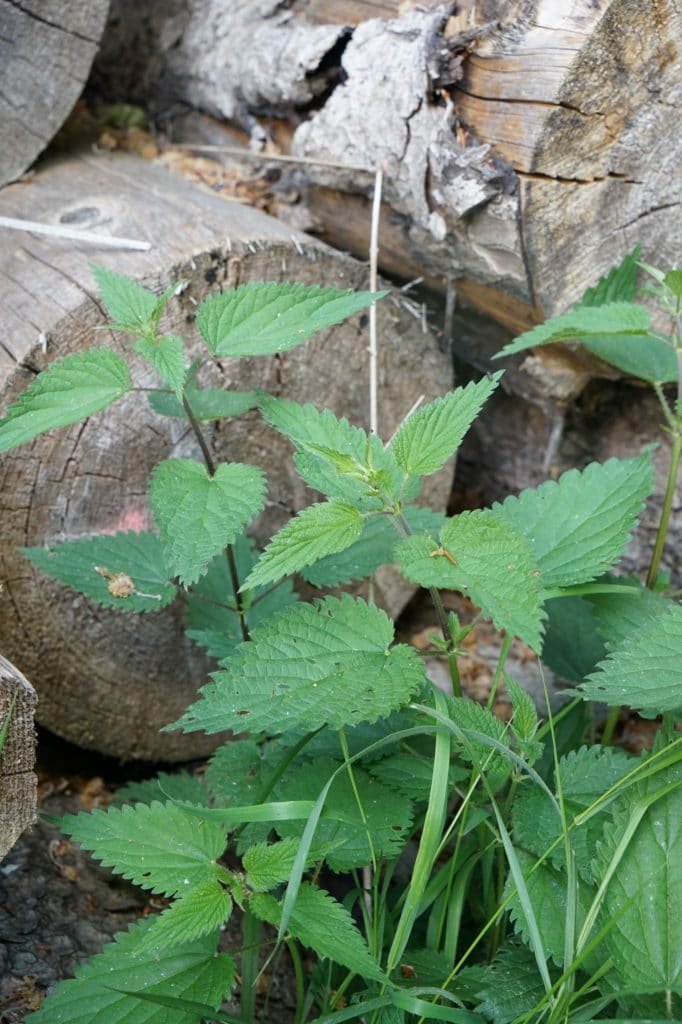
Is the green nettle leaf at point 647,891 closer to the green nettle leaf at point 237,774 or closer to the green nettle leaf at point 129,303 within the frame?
the green nettle leaf at point 237,774

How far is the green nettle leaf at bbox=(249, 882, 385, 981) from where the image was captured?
1163mm

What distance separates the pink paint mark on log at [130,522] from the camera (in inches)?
72.5

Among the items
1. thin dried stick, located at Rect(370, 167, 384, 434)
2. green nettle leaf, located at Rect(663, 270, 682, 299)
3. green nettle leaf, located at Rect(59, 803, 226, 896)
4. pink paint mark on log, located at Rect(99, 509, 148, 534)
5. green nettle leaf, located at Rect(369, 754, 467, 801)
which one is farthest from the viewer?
thin dried stick, located at Rect(370, 167, 384, 434)

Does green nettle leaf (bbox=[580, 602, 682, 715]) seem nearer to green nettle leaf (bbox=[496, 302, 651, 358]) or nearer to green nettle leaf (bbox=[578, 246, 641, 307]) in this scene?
green nettle leaf (bbox=[496, 302, 651, 358])

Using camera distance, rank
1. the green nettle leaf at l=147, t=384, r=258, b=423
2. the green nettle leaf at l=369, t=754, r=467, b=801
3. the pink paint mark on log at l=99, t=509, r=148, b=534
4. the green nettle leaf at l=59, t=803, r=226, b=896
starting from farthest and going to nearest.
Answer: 1. the pink paint mark on log at l=99, t=509, r=148, b=534
2. the green nettle leaf at l=147, t=384, r=258, b=423
3. the green nettle leaf at l=369, t=754, r=467, b=801
4. the green nettle leaf at l=59, t=803, r=226, b=896

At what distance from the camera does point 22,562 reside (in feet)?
5.76

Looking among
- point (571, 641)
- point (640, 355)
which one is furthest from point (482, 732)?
point (640, 355)

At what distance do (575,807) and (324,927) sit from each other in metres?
0.40

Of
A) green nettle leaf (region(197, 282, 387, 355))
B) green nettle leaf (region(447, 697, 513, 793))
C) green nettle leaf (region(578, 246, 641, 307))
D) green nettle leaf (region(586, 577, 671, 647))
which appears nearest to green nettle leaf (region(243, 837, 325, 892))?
A: green nettle leaf (region(447, 697, 513, 793))

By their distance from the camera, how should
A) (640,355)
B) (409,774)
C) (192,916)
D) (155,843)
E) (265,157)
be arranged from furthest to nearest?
(265,157) < (640,355) < (409,774) < (155,843) < (192,916)

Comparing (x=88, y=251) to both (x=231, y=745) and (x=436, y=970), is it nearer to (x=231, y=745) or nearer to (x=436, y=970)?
(x=231, y=745)

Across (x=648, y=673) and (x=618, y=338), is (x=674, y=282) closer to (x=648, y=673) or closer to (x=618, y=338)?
(x=618, y=338)

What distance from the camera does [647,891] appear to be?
4.05 ft

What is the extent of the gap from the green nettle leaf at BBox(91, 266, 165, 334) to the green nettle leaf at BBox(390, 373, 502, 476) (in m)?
0.43
